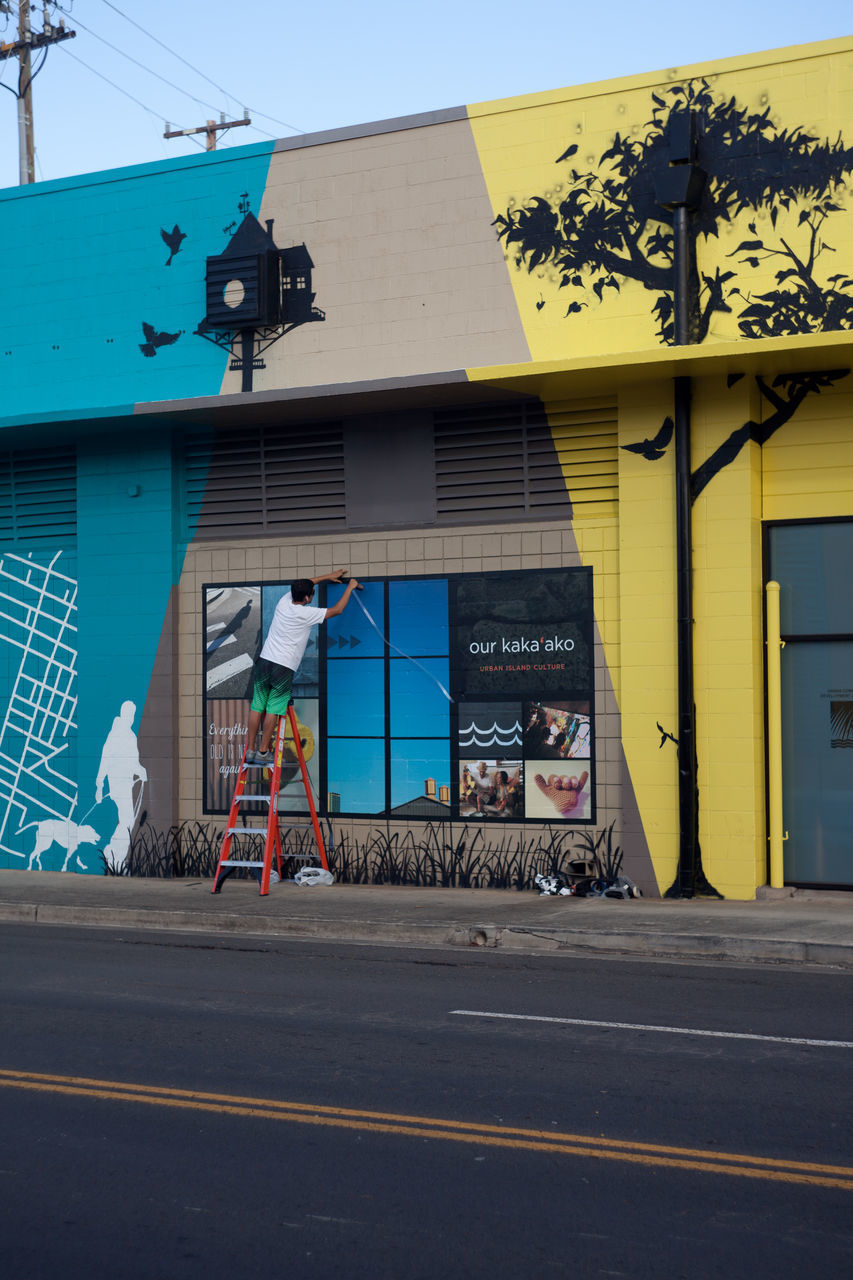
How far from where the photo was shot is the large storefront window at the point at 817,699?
12422mm

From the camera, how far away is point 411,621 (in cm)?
1412

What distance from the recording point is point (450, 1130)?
595 cm

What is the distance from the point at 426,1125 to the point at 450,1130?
0.12 m

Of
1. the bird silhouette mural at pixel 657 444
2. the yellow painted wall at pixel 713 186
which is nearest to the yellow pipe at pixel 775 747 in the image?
the bird silhouette mural at pixel 657 444

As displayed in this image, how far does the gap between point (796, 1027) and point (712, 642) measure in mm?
5303

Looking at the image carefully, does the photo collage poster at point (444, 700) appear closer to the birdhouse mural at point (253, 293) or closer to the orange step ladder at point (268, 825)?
the orange step ladder at point (268, 825)

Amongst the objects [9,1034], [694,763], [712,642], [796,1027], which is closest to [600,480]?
[712,642]

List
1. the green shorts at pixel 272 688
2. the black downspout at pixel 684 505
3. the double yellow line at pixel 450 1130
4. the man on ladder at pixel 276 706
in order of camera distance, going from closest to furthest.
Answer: the double yellow line at pixel 450 1130, the black downspout at pixel 684 505, the man on ladder at pixel 276 706, the green shorts at pixel 272 688

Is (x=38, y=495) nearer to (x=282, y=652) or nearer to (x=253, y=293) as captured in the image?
(x=253, y=293)

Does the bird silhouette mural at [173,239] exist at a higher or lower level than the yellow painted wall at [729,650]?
higher

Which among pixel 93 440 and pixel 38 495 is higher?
pixel 93 440

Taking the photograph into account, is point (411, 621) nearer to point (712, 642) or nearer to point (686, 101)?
point (712, 642)

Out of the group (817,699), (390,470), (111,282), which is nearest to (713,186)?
(390,470)

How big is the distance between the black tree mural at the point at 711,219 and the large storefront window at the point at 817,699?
208cm
